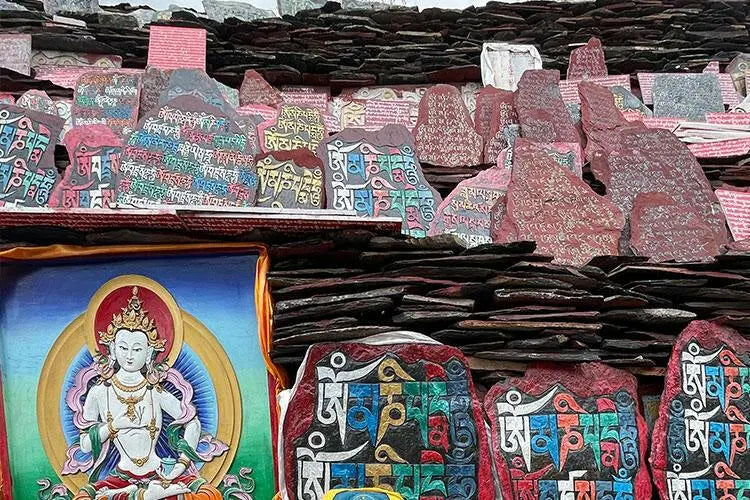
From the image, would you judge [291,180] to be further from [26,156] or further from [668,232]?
[668,232]

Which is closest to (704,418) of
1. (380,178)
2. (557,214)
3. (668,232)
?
(668,232)

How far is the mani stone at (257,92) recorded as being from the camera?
24.4 ft

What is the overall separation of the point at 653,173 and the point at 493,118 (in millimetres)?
1311

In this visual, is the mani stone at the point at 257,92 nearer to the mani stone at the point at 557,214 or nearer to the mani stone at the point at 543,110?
the mani stone at the point at 543,110

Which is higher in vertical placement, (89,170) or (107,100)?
(107,100)

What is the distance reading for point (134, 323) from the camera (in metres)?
5.00

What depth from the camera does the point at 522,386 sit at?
480 cm

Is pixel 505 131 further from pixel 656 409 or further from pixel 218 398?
pixel 218 398

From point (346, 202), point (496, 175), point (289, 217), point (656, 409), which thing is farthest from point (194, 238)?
point (656, 409)

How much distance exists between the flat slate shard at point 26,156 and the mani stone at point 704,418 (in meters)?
3.86

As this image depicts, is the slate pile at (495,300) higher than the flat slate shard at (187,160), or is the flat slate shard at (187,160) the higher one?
the flat slate shard at (187,160)

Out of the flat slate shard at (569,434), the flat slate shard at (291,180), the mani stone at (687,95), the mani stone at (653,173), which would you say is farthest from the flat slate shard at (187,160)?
the mani stone at (687,95)

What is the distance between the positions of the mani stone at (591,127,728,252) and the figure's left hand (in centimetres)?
309

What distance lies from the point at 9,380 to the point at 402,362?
2164mm
